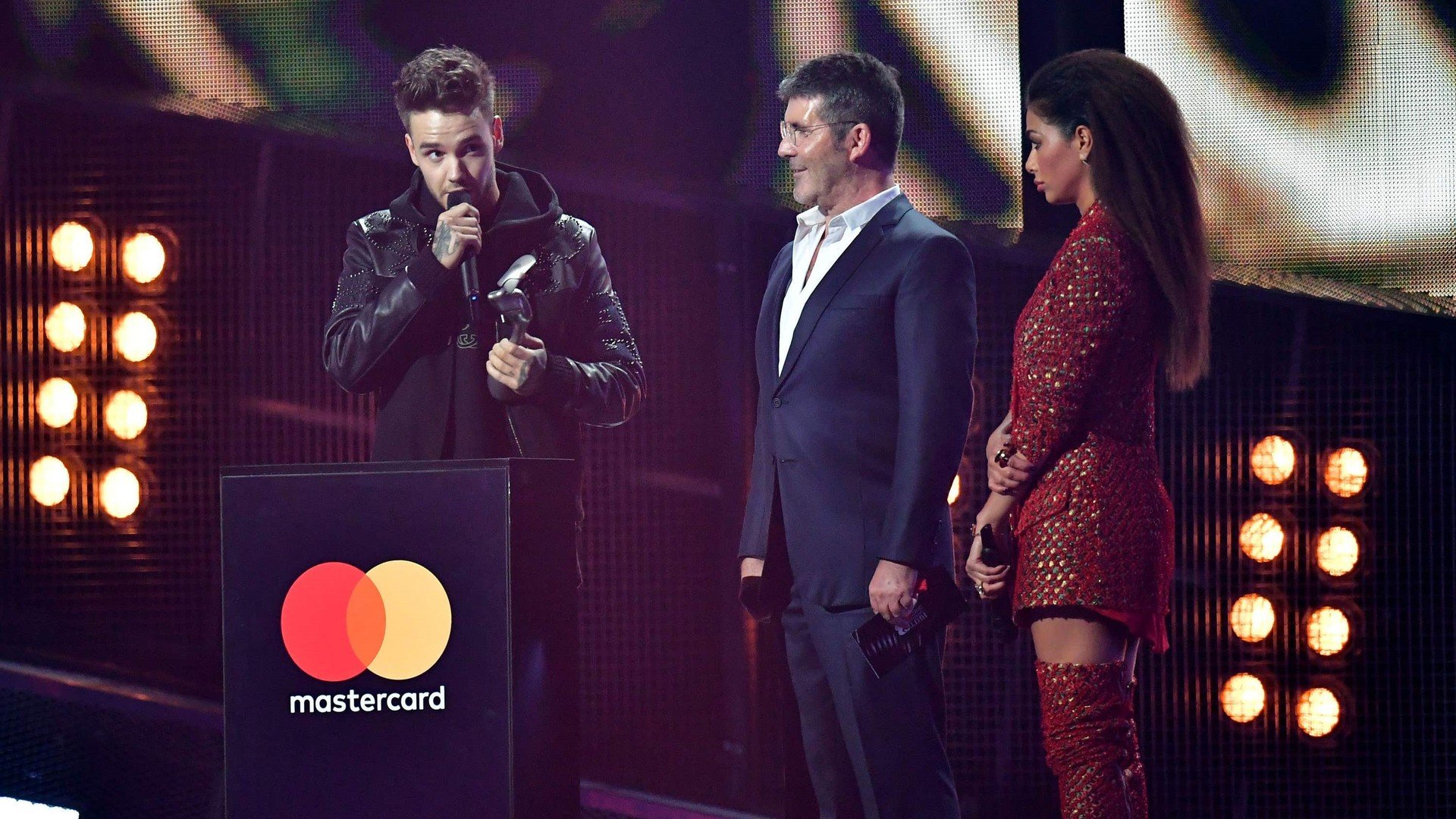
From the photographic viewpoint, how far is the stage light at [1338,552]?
3012 millimetres

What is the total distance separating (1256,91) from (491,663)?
2.34 metres

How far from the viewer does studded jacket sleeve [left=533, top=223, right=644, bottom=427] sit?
2568 mm

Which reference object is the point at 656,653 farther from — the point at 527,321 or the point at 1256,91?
the point at 1256,91

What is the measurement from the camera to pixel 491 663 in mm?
1860

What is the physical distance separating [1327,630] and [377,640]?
223 centimetres

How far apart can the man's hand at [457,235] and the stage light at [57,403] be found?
1499mm

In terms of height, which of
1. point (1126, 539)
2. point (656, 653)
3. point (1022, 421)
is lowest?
point (656, 653)

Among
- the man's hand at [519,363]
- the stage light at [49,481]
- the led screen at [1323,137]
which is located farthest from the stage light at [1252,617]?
the stage light at [49,481]

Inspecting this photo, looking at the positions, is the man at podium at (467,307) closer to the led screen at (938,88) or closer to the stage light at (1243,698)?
the led screen at (938,88)

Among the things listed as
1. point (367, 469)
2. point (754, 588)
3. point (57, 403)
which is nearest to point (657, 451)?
point (754, 588)

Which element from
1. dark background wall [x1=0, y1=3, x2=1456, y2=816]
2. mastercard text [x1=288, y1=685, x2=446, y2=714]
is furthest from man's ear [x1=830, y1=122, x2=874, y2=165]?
mastercard text [x1=288, y1=685, x2=446, y2=714]

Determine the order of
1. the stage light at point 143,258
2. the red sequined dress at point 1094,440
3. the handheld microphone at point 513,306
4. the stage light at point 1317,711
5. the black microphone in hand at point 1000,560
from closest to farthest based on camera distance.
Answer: the red sequined dress at point 1094,440 → the black microphone in hand at point 1000,560 → the handheld microphone at point 513,306 → the stage light at point 1317,711 → the stage light at point 143,258

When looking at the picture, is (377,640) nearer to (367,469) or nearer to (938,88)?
(367,469)

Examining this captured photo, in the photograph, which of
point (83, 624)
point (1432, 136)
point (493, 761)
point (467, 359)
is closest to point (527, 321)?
point (467, 359)
